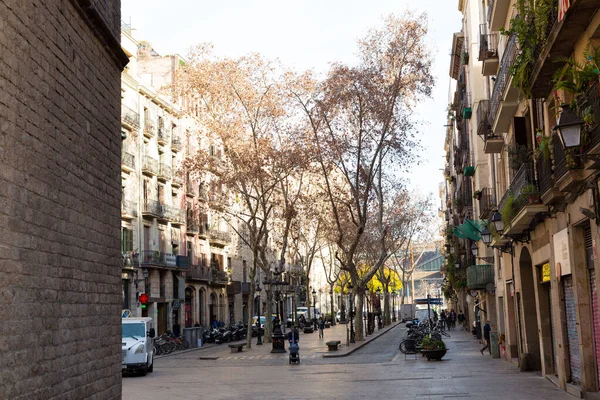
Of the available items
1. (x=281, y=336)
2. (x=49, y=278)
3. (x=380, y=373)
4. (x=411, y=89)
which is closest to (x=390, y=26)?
(x=411, y=89)

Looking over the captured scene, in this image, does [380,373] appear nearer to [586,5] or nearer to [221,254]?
[586,5]

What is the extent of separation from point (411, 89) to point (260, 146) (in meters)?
8.20

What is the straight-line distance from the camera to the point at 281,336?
120 ft

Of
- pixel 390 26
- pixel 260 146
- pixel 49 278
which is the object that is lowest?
pixel 49 278

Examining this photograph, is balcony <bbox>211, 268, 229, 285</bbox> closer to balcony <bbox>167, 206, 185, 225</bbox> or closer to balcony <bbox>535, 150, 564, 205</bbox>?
balcony <bbox>167, 206, 185, 225</bbox>

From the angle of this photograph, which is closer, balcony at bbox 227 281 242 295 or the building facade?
the building facade

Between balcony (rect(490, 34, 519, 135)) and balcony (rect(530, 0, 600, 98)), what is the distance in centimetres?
345

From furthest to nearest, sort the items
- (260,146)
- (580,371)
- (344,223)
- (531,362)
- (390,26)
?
(344,223)
(260,146)
(390,26)
(531,362)
(580,371)

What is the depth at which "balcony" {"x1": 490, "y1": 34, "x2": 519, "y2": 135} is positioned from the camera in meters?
20.0

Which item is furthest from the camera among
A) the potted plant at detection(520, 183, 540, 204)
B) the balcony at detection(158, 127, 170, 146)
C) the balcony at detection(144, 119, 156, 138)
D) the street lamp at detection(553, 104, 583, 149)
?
the balcony at detection(158, 127, 170, 146)

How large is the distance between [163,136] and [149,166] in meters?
3.79

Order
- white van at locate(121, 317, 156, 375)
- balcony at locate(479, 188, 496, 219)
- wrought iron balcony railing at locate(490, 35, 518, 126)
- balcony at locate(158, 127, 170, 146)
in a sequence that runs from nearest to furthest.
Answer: wrought iron balcony railing at locate(490, 35, 518, 126) < white van at locate(121, 317, 156, 375) < balcony at locate(479, 188, 496, 219) < balcony at locate(158, 127, 170, 146)

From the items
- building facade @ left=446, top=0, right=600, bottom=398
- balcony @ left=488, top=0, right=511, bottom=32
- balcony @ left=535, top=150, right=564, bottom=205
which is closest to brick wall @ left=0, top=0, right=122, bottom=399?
building facade @ left=446, top=0, right=600, bottom=398

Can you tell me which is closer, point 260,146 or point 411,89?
point 411,89
